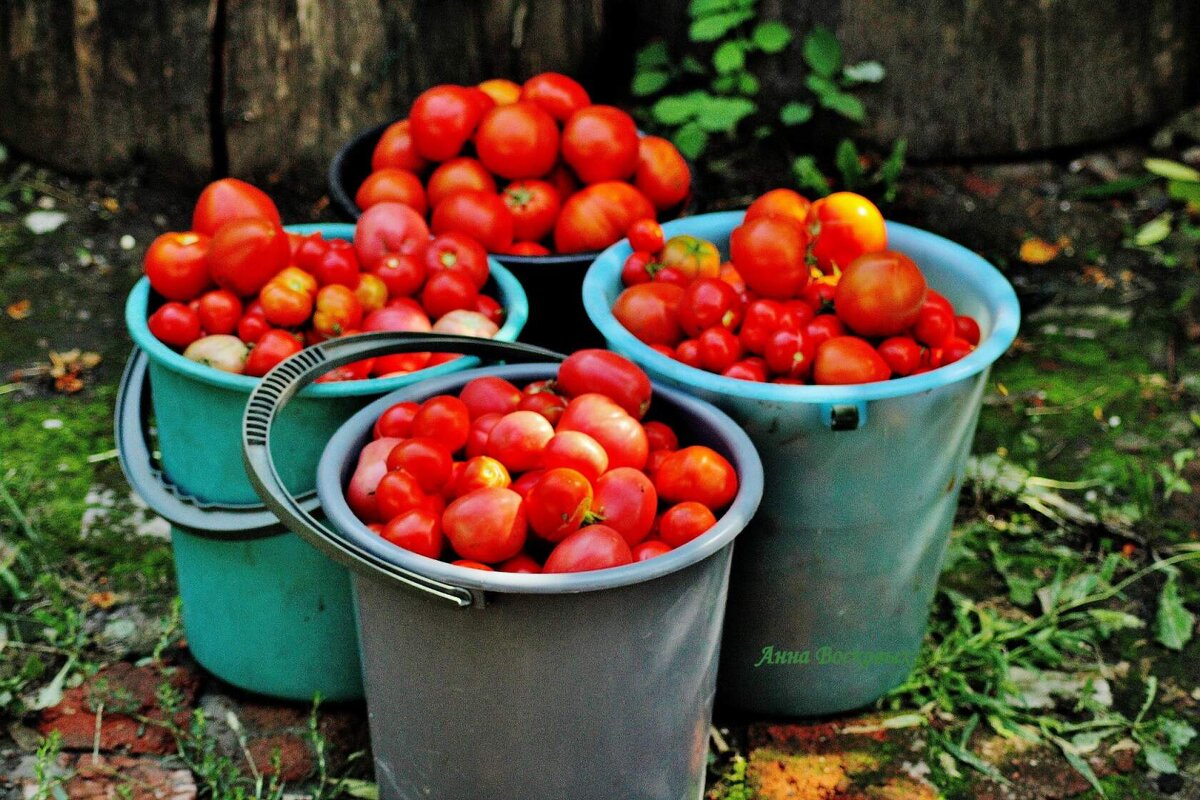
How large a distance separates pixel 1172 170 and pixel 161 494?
3.57 meters

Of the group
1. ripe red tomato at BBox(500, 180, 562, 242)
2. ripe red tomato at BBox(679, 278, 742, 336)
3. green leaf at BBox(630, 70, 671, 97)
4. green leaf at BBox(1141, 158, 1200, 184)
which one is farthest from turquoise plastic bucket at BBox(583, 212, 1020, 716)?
green leaf at BBox(1141, 158, 1200, 184)

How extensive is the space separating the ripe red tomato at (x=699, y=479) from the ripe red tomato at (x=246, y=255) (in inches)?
37.1

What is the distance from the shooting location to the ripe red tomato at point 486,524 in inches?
79.3

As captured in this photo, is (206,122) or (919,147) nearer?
(206,122)

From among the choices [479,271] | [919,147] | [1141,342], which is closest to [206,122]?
[479,271]

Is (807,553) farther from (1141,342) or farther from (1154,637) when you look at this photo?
(1141,342)

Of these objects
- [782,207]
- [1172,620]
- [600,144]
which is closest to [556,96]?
[600,144]

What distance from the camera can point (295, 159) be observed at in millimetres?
4305

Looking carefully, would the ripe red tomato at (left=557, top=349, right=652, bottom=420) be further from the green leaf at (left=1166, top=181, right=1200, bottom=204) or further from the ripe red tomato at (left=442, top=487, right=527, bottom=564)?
the green leaf at (left=1166, top=181, right=1200, bottom=204)

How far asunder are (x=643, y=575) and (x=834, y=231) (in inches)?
41.4

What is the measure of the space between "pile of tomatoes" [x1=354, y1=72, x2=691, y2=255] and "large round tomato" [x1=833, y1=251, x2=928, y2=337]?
75 centimetres

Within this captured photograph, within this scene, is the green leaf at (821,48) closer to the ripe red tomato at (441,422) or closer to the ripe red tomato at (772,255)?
the ripe red tomato at (772,255)

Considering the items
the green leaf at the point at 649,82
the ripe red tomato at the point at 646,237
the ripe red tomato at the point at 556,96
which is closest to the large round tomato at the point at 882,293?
the ripe red tomato at the point at 646,237

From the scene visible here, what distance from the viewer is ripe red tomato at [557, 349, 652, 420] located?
2.28 m
